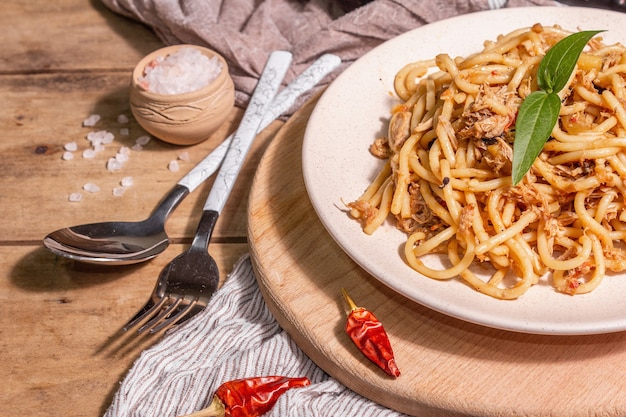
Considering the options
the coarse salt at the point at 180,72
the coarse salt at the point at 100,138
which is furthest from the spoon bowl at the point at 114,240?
the coarse salt at the point at 100,138

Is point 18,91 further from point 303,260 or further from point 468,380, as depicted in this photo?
point 468,380

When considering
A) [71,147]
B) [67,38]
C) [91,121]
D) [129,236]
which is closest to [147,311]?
[129,236]

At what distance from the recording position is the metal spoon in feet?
10.7

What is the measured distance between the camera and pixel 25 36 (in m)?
5.10

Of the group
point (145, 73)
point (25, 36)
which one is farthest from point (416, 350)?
point (25, 36)

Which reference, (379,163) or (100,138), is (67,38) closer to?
(100,138)

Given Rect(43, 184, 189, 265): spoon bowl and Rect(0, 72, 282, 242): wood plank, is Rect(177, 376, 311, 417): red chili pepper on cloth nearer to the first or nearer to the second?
Rect(43, 184, 189, 265): spoon bowl

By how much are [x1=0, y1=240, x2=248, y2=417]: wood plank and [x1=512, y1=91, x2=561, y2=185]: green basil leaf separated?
1.44 m

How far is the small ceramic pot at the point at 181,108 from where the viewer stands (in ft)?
12.6

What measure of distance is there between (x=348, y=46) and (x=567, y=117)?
71.4 inches

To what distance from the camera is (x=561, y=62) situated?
2.91 m

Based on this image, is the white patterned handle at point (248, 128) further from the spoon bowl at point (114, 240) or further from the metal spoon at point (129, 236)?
the spoon bowl at point (114, 240)

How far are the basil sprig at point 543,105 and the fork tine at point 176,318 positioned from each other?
4.80 ft

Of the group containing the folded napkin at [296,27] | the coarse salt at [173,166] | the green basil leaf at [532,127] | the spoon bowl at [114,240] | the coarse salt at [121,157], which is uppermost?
the green basil leaf at [532,127]
